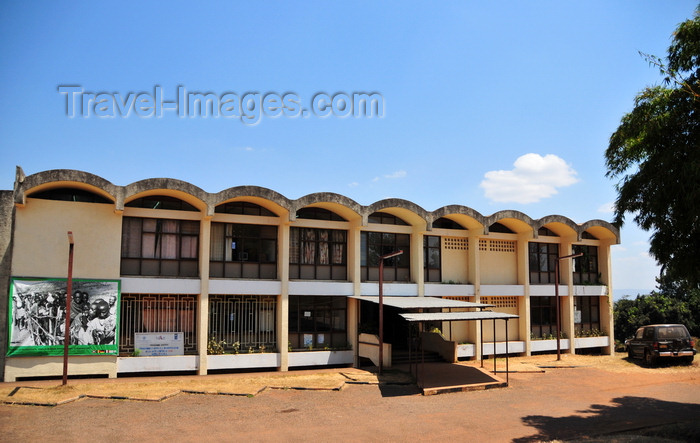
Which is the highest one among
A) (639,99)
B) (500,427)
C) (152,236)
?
(639,99)

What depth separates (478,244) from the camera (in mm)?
25375

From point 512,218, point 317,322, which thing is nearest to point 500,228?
point 512,218

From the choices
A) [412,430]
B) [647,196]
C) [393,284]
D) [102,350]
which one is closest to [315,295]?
[393,284]

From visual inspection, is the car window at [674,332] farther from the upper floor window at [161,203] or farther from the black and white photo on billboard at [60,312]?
the black and white photo on billboard at [60,312]

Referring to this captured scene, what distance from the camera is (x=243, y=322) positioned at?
68.8ft

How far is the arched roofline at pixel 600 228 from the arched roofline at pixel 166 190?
1818 cm

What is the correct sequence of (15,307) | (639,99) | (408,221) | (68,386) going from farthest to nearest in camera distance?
1. (408,221)
2. (15,307)
3. (68,386)
4. (639,99)

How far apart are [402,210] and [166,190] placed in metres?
9.42

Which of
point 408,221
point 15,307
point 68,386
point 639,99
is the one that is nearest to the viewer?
point 639,99

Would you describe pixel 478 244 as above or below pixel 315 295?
above

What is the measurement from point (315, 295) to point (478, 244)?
833cm

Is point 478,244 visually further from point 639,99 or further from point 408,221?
point 639,99

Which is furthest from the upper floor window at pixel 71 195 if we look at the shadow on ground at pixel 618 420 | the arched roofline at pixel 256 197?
the shadow on ground at pixel 618 420

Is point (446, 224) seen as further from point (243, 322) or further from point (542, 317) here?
point (243, 322)
